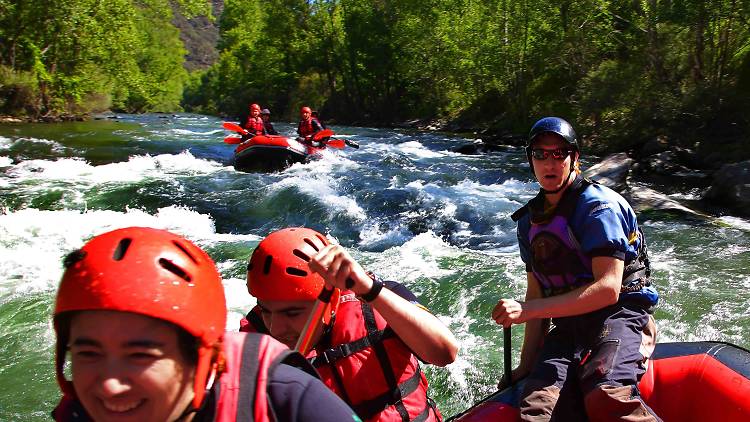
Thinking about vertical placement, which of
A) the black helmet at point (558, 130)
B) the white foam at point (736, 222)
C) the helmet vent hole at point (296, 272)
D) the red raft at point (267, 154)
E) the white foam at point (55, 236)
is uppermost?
the black helmet at point (558, 130)

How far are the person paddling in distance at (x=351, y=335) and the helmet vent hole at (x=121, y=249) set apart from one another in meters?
0.72

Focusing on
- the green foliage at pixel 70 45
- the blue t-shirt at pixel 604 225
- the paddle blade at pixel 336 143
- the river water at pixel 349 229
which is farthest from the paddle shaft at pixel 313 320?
the green foliage at pixel 70 45

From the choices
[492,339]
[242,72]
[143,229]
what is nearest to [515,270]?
[492,339]

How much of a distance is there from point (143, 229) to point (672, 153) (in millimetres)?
14140

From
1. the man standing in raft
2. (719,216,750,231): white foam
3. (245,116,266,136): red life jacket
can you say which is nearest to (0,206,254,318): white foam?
the man standing in raft

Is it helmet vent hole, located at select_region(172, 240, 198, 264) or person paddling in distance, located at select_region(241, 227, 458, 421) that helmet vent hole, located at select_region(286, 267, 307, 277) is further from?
helmet vent hole, located at select_region(172, 240, 198, 264)

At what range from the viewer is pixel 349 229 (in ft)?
30.2

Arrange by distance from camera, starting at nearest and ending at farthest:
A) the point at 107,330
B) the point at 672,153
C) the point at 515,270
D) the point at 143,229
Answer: the point at 107,330
the point at 143,229
the point at 515,270
the point at 672,153

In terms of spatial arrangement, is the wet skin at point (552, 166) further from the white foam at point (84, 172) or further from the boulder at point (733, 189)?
the white foam at point (84, 172)

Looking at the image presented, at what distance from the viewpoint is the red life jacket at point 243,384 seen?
4.05 feet

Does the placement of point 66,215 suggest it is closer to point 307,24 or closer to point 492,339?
point 492,339

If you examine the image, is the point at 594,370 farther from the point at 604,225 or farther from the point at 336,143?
the point at 336,143

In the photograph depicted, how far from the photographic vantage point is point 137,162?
46.8ft

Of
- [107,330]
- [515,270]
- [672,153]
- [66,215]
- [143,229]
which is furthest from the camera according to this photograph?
[672,153]
